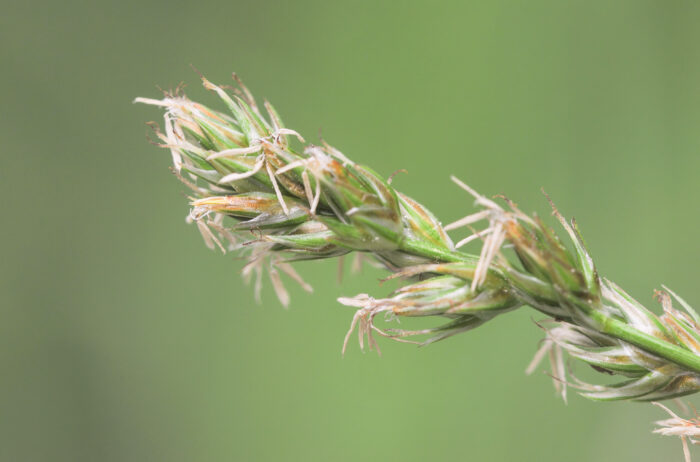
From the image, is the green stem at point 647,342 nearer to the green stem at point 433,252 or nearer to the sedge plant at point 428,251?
the sedge plant at point 428,251

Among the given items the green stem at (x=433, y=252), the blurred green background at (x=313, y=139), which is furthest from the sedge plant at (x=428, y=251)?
the blurred green background at (x=313, y=139)

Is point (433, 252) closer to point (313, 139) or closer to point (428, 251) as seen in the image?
point (428, 251)

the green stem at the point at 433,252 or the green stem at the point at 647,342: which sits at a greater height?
the green stem at the point at 433,252

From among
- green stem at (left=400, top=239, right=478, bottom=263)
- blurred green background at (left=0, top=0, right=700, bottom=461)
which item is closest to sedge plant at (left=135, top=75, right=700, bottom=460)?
green stem at (left=400, top=239, right=478, bottom=263)

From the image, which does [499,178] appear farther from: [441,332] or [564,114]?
[441,332]

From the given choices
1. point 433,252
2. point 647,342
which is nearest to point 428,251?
point 433,252
